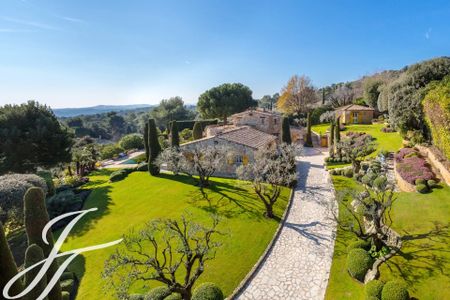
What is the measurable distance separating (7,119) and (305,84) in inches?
2518

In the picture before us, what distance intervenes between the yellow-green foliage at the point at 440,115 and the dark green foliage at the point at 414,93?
329 cm

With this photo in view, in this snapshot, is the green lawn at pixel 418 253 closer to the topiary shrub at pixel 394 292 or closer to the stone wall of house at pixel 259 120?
the topiary shrub at pixel 394 292

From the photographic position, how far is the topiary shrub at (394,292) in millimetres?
10250

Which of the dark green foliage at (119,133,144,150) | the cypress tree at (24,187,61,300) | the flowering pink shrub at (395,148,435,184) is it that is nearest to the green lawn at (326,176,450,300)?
the flowering pink shrub at (395,148,435,184)

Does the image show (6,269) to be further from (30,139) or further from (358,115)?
(358,115)

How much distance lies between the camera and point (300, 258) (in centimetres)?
1484

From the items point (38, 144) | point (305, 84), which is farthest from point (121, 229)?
point (305, 84)

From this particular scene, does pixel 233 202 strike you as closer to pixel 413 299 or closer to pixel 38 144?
pixel 413 299

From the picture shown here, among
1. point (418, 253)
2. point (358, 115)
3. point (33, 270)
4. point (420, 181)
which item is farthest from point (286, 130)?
point (33, 270)

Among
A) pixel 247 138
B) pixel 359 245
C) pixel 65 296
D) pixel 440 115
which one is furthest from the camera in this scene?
pixel 247 138

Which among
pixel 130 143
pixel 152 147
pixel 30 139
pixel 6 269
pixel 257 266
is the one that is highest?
pixel 30 139

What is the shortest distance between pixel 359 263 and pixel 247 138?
21364mm

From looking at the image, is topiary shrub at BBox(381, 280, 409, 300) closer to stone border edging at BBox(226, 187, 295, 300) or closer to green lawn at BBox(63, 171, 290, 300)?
stone border edging at BBox(226, 187, 295, 300)

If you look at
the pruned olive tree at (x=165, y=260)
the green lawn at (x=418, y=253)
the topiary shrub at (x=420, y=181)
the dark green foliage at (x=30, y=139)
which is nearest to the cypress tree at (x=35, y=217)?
the pruned olive tree at (x=165, y=260)
